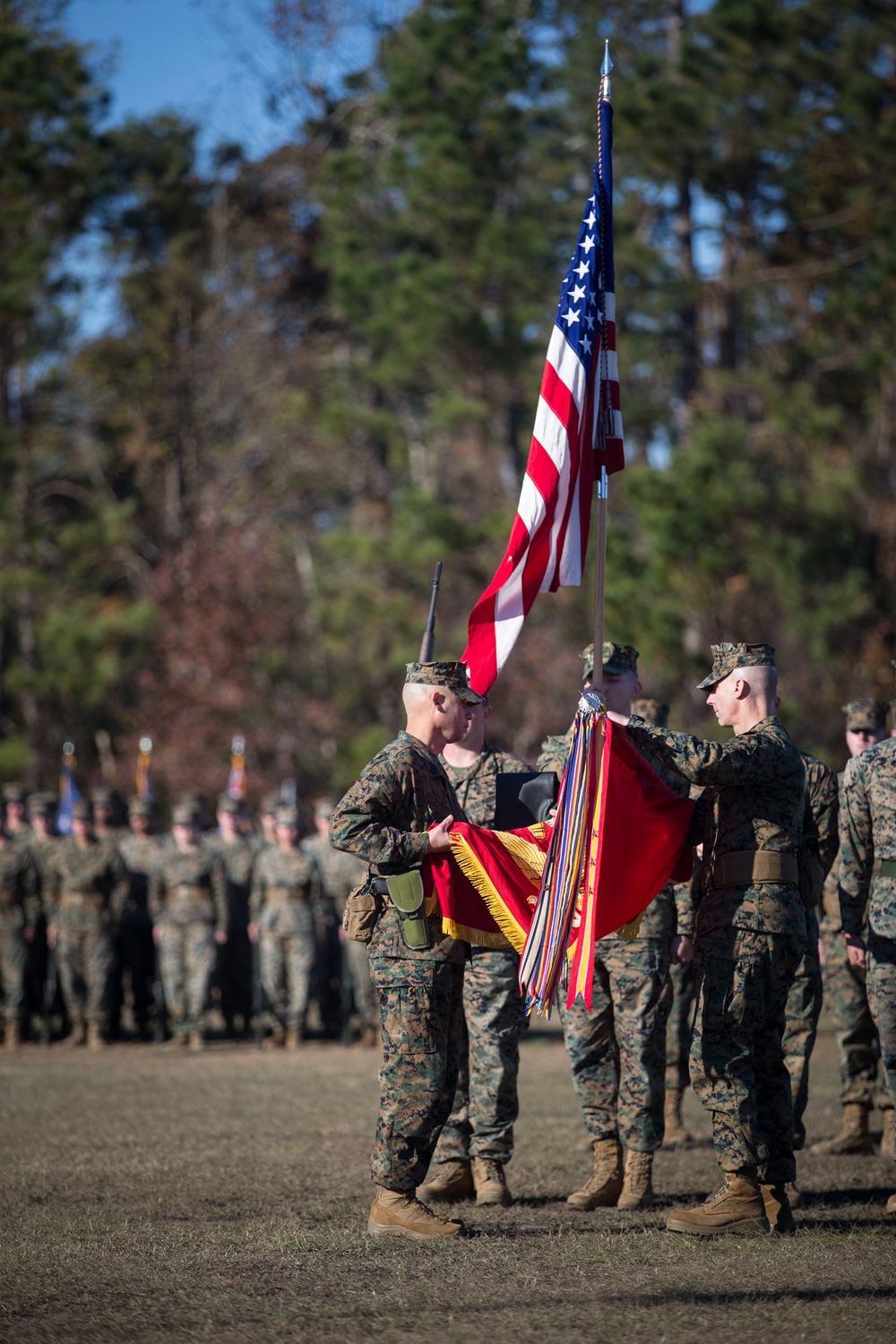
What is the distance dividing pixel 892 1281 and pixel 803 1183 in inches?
86.3

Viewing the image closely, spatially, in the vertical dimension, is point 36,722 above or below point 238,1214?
above

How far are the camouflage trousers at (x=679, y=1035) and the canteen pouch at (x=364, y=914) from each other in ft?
8.92

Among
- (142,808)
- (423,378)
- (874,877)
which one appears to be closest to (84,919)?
(142,808)

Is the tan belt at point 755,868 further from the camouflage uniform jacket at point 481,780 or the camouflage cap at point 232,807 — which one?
the camouflage cap at point 232,807

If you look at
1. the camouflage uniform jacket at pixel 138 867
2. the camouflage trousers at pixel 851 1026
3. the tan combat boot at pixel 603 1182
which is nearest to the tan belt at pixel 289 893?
the camouflage uniform jacket at pixel 138 867

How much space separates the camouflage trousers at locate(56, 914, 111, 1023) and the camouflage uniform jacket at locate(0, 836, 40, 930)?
0.40 m

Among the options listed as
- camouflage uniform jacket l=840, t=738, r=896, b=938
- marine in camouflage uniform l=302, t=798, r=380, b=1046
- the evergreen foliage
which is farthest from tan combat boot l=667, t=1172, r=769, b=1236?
the evergreen foliage

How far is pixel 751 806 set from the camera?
20.4ft

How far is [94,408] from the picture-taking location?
32094mm

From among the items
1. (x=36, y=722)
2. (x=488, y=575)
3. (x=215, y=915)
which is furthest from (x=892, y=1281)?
(x=36, y=722)

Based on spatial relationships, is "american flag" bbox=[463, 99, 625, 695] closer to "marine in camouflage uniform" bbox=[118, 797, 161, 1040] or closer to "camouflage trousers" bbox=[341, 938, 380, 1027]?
"camouflage trousers" bbox=[341, 938, 380, 1027]

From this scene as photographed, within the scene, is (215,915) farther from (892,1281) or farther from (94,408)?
(94,408)

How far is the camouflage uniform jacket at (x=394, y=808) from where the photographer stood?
600 centimetres

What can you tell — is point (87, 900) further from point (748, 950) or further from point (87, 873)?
point (748, 950)
